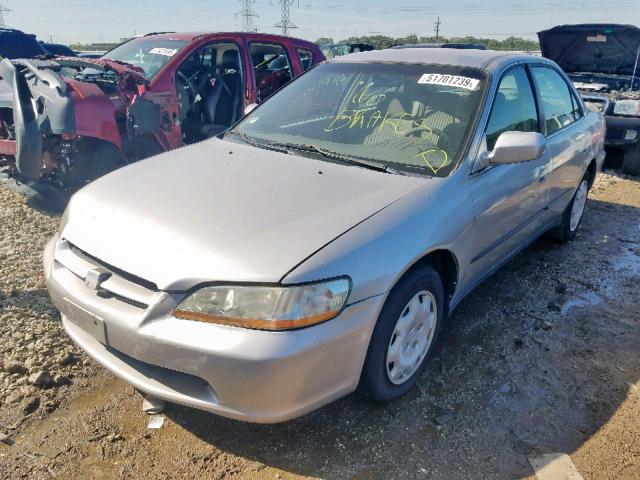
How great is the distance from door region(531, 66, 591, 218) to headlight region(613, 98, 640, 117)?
2.95 meters

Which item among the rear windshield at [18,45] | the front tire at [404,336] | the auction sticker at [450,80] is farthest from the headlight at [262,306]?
the rear windshield at [18,45]

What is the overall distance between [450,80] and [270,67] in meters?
4.20

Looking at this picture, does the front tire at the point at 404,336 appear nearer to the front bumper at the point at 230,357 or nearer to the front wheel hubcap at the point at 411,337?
the front wheel hubcap at the point at 411,337

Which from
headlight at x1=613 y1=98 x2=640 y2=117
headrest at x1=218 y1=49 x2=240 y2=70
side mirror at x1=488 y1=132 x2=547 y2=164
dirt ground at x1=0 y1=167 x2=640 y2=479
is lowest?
dirt ground at x1=0 y1=167 x2=640 y2=479

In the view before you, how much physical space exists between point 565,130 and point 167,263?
329cm

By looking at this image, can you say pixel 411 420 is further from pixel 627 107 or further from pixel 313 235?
pixel 627 107

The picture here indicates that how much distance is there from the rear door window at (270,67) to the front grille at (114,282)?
4.50 metres

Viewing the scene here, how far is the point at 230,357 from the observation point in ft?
6.21

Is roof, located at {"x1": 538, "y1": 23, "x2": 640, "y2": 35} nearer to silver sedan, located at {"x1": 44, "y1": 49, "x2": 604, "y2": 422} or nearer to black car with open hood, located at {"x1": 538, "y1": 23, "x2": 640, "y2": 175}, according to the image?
black car with open hood, located at {"x1": 538, "y1": 23, "x2": 640, "y2": 175}

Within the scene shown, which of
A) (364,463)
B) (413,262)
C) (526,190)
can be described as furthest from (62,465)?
(526,190)

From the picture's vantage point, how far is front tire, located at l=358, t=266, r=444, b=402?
2.27 meters

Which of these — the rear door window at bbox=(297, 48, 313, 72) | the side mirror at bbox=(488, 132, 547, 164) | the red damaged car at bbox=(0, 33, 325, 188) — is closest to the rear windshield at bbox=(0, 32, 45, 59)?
the red damaged car at bbox=(0, 33, 325, 188)

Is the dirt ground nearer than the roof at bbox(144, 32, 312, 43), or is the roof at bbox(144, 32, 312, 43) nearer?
the dirt ground

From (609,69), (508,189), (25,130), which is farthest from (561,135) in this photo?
(609,69)
